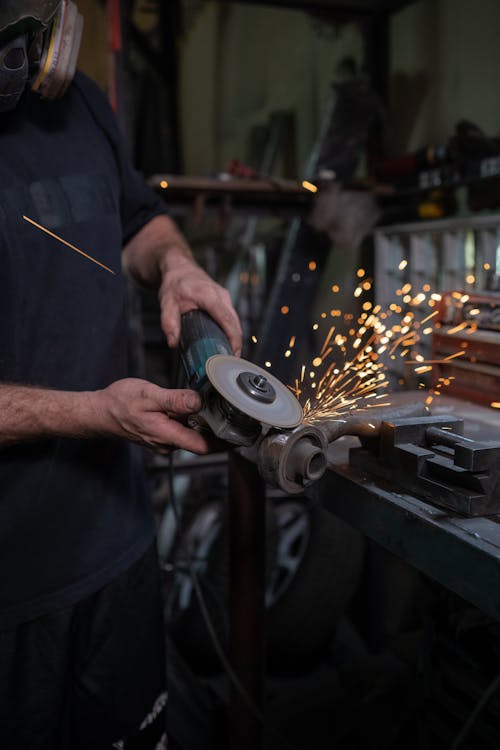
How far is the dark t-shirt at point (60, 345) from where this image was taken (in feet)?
4.09

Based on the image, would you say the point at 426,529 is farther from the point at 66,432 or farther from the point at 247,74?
the point at 247,74

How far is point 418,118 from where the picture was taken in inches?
118

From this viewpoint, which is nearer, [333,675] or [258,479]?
[258,479]

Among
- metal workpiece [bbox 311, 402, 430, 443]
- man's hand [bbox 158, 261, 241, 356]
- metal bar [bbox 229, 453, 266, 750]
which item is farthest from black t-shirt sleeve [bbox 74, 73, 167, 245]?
metal workpiece [bbox 311, 402, 430, 443]

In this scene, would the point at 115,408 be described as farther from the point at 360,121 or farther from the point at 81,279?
the point at 360,121

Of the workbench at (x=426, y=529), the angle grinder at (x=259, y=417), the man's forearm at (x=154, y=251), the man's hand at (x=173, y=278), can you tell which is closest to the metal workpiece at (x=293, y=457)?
the angle grinder at (x=259, y=417)

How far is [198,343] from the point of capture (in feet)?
3.85

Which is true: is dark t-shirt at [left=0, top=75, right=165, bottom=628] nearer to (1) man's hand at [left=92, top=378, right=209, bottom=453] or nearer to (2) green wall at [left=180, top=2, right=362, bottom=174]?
(1) man's hand at [left=92, top=378, right=209, bottom=453]

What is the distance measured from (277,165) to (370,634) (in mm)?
2609

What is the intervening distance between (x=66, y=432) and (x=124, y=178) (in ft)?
2.28

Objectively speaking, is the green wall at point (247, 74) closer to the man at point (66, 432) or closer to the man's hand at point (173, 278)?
the man's hand at point (173, 278)

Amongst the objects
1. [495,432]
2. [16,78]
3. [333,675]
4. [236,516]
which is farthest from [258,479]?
[333,675]

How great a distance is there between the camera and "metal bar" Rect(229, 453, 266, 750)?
5.11ft

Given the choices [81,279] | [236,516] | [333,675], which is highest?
[81,279]
